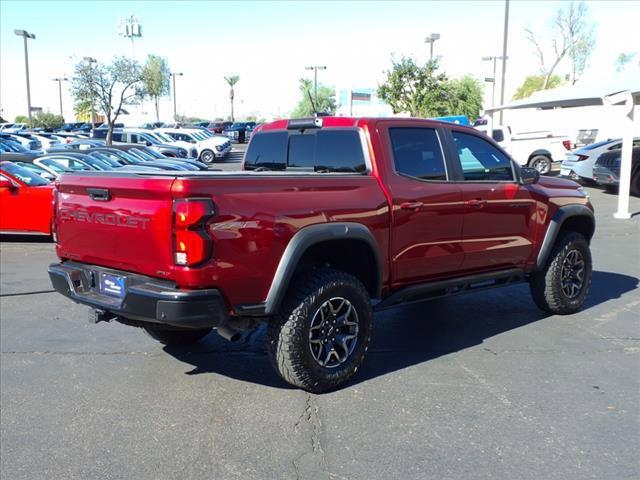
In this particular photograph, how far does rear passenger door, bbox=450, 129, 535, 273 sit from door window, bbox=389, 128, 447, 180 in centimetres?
22

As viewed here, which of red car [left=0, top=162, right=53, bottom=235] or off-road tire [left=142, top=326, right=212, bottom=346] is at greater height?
red car [left=0, top=162, right=53, bottom=235]

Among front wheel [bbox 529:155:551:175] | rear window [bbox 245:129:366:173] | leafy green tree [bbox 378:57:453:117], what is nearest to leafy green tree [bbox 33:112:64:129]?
leafy green tree [bbox 378:57:453:117]

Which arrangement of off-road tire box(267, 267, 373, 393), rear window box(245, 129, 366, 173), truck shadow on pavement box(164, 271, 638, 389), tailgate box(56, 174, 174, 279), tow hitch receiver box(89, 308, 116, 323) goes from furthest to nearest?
truck shadow on pavement box(164, 271, 638, 389)
rear window box(245, 129, 366, 173)
tow hitch receiver box(89, 308, 116, 323)
off-road tire box(267, 267, 373, 393)
tailgate box(56, 174, 174, 279)

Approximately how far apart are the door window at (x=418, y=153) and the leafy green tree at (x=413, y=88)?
2716 centimetres

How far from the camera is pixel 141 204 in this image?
12.7 feet

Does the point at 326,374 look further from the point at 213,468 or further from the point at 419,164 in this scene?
the point at 419,164

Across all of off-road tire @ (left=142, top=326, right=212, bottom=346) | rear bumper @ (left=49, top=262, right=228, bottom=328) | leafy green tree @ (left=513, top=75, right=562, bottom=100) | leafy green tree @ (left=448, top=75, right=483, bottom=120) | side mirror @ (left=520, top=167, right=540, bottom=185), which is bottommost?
off-road tire @ (left=142, top=326, right=212, bottom=346)

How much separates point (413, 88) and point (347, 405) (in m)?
29.4

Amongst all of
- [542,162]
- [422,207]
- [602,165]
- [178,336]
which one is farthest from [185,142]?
[422,207]

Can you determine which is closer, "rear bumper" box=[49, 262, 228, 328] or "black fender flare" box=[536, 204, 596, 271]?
"rear bumper" box=[49, 262, 228, 328]

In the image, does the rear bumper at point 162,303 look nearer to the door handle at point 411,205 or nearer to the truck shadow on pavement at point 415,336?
the truck shadow on pavement at point 415,336

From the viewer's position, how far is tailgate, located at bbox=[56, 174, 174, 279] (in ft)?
12.4

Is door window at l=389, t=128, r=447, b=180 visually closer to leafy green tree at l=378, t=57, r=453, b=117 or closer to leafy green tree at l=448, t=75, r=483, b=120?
leafy green tree at l=378, t=57, r=453, b=117

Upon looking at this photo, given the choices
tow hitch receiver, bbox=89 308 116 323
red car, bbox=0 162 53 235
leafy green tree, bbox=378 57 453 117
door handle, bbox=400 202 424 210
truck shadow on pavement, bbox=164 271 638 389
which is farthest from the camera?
leafy green tree, bbox=378 57 453 117
